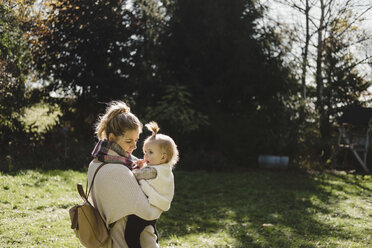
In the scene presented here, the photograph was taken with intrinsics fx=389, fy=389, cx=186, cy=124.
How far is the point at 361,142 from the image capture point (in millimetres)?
16328

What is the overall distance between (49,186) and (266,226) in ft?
14.1

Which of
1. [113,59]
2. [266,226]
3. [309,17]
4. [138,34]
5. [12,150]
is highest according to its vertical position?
[309,17]

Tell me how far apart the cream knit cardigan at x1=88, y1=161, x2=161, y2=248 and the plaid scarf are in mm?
52

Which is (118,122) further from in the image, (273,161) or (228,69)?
(228,69)

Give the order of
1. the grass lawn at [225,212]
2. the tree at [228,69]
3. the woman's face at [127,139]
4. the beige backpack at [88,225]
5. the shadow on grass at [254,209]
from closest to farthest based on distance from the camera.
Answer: the beige backpack at [88,225] → the woman's face at [127,139] → the grass lawn at [225,212] → the shadow on grass at [254,209] → the tree at [228,69]

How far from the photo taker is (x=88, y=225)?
241 centimetres

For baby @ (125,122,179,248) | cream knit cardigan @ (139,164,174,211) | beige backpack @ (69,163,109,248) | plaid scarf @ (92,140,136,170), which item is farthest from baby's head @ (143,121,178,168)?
beige backpack @ (69,163,109,248)

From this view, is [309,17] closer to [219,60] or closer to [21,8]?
[219,60]

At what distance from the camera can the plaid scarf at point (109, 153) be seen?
8.27 ft

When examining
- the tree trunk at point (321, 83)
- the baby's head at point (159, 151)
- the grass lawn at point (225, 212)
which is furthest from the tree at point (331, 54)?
the baby's head at point (159, 151)

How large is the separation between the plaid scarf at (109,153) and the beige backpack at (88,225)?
0.75 ft

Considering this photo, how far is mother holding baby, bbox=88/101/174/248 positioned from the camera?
2.46 meters

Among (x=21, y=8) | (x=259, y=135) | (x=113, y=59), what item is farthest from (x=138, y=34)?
(x=259, y=135)

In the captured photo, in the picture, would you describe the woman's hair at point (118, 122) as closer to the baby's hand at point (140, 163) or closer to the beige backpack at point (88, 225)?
the baby's hand at point (140, 163)
